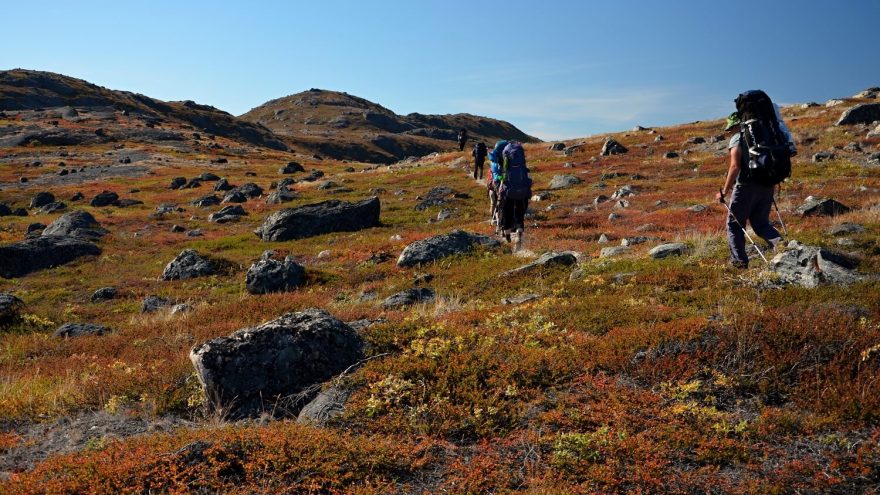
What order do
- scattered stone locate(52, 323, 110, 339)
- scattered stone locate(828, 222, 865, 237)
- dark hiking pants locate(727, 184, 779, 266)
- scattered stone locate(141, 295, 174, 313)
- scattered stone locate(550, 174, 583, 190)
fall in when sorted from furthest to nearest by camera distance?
scattered stone locate(550, 174, 583, 190) → scattered stone locate(141, 295, 174, 313) → scattered stone locate(52, 323, 110, 339) → scattered stone locate(828, 222, 865, 237) → dark hiking pants locate(727, 184, 779, 266)

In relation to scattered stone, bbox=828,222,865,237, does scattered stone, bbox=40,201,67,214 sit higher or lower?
lower

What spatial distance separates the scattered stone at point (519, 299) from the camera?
11488mm

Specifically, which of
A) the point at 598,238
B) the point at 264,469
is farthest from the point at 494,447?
the point at 598,238

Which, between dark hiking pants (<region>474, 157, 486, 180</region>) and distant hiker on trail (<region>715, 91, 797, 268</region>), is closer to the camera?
distant hiker on trail (<region>715, 91, 797, 268</region>)

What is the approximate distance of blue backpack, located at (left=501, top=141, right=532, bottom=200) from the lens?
1825 centimetres

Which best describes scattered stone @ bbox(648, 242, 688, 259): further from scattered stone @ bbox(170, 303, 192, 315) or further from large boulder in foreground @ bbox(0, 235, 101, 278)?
large boulder in foreground @ bbox(0, 235, 101, 278)

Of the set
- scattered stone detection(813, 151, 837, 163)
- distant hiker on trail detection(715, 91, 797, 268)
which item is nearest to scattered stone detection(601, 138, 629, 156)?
scattered stone detection(813, 151, 837, 163)

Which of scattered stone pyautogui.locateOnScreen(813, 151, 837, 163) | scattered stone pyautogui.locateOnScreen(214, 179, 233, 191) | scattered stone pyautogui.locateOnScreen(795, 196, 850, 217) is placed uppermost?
scattered stone pyautogui.locateOnScreen(813, 151, 837, 163)

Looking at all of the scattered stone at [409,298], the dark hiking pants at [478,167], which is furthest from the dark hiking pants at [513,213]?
the dark hiking pants at [478,167]

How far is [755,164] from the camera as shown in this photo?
9938mm

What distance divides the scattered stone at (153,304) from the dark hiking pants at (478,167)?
29802mm

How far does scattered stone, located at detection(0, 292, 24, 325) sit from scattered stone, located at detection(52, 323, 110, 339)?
135 inches

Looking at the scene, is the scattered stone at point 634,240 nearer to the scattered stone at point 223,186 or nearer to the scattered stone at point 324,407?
the scattered stone at point 324,407

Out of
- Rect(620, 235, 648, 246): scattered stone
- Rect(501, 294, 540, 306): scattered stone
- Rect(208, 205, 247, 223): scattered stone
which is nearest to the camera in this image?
Rect(501, 294, 540, 306): scattered stone
